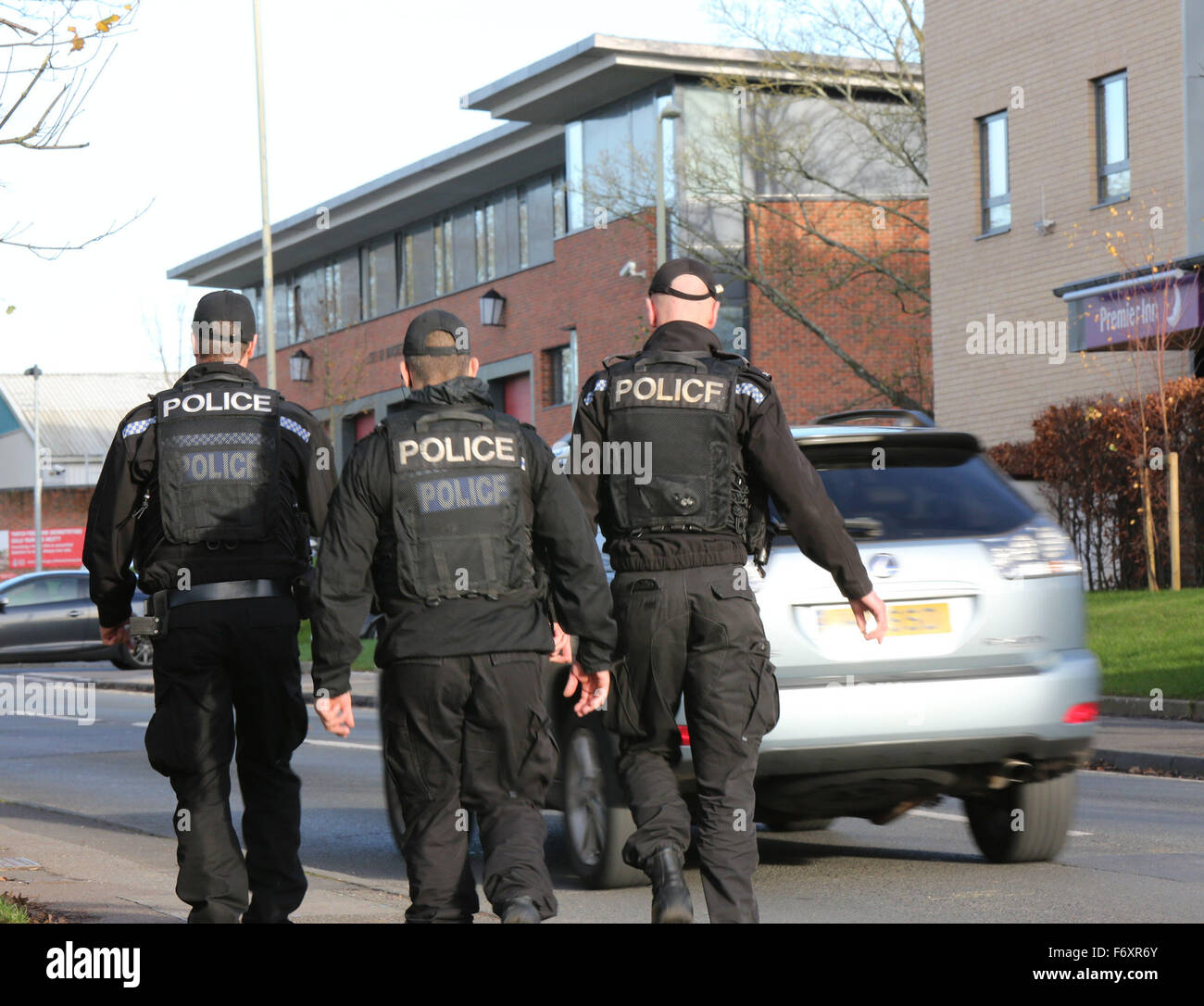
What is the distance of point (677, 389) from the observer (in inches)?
223

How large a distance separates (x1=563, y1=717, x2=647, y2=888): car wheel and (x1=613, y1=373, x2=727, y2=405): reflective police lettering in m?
1.94

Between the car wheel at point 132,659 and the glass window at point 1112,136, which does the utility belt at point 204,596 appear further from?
the car wheel at point 132,659

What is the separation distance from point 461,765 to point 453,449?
0.91 meters

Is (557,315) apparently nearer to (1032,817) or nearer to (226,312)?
(1032,817)

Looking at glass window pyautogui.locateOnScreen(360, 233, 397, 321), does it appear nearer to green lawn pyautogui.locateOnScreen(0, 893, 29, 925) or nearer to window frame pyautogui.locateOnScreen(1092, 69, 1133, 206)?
window frame pyautogui.locateOnScreen(1092, 69, 1133, 206)

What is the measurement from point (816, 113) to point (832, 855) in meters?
27.1

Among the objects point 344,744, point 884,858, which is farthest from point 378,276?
point 884,858

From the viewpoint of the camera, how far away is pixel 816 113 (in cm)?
3366

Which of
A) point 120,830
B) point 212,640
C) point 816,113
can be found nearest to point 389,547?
point 212,640

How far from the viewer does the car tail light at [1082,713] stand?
700cm

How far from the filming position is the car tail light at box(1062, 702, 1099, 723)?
7.00m

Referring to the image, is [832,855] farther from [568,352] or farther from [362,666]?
[568,352]

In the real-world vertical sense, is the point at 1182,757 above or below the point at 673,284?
below
